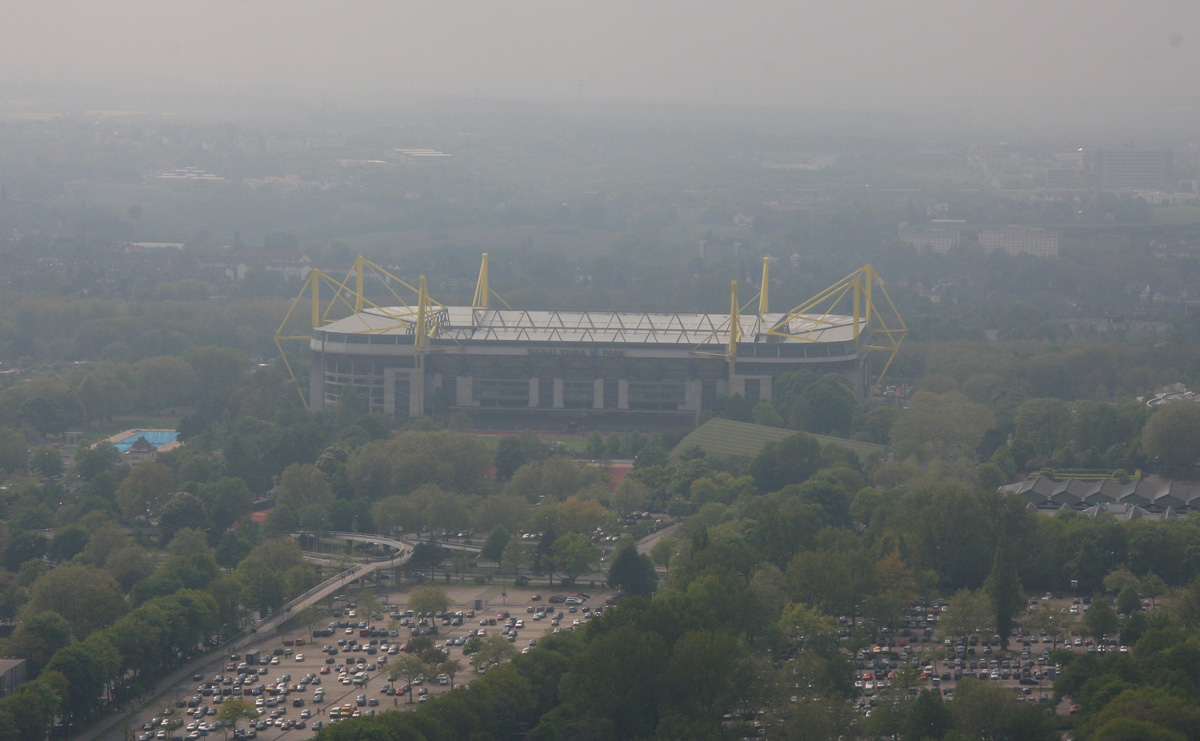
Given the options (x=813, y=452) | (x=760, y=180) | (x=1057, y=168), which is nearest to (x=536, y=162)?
(x=760, y=180)

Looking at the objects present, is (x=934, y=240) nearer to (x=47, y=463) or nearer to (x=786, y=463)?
(x=786, y=463)

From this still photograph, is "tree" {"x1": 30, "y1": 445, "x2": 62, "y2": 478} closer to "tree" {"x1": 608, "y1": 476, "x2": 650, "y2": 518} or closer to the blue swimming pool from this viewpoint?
the blue swimming pool

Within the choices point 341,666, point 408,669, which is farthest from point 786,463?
point 408,669

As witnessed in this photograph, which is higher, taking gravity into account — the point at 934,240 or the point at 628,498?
the point at 628,498

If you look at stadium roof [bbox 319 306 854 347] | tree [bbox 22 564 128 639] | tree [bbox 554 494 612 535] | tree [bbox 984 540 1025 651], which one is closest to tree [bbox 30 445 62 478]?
stadium roof [bbox 319 306 854 347]

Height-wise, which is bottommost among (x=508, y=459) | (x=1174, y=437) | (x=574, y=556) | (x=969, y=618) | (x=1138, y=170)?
(x=508, y=459)

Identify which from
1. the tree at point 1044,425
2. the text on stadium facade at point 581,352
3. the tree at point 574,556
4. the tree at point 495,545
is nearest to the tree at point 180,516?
the tree at point 495,545
